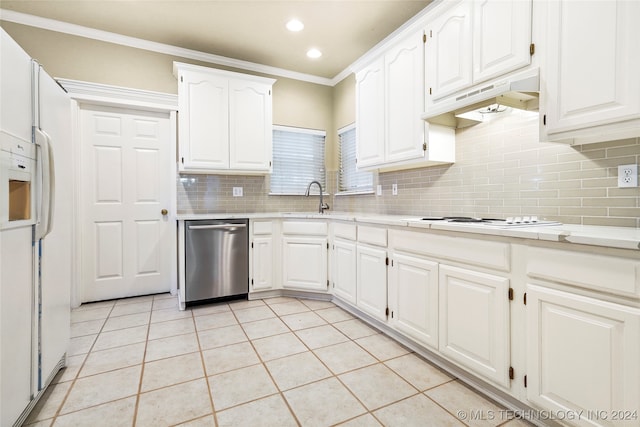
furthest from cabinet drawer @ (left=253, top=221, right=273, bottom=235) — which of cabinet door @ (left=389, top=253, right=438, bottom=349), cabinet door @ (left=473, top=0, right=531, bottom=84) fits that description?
cabinet door @ (left=473, top=0, right=531, bottom=84)

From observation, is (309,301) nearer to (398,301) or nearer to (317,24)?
(398,301)

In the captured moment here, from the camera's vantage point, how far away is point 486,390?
1682 mm

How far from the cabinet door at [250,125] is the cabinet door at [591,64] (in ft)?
8.71

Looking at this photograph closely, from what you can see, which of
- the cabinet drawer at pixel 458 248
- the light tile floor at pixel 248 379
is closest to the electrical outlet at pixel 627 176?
the cabinet drawer at pixel 458 248

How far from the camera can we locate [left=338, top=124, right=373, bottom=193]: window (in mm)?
3754

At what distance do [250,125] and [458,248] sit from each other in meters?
2.61

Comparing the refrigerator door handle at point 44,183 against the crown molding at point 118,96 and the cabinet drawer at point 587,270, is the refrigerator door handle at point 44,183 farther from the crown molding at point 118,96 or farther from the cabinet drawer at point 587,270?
the cabinet drawer at point 587,270

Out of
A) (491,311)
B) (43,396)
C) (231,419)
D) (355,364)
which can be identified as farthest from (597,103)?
(43,396)

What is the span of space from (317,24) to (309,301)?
9.03 ft

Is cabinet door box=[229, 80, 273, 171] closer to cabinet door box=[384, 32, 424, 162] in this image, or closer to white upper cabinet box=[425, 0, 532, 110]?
cabinet door box=[384, 32, 424, 162]

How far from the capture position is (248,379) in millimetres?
1848

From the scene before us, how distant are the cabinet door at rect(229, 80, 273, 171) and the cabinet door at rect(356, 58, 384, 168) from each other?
1.08 meters

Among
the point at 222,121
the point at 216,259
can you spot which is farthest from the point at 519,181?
the point at 222,121

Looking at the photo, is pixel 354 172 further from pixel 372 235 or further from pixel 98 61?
pixel 98 61
